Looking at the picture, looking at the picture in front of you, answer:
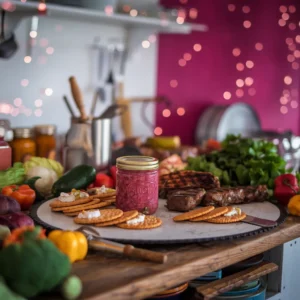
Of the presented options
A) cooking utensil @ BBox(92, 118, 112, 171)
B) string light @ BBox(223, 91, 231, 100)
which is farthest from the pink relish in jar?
string light @ BBox(223, 91, 231, 100)

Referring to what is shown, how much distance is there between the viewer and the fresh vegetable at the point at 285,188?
1.72 meters

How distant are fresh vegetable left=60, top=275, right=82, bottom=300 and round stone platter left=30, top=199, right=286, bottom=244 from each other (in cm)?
28

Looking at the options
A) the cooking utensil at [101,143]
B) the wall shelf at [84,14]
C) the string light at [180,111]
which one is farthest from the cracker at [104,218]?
the string light at [180,111]

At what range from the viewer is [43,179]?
1.79 meters

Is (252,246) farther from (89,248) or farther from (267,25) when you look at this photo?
(267,25)

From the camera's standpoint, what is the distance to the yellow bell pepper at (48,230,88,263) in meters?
1.12

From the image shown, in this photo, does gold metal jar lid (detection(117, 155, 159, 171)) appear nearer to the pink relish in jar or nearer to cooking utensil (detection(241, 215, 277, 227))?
the pink relish in jar

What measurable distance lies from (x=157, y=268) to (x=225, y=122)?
292 centimetres

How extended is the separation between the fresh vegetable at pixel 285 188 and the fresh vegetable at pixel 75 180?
57 cm

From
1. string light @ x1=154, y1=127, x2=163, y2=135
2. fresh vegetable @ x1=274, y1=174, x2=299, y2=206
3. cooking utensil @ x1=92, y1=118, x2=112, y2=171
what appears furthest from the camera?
string light @ x1=154, y1=127, x2=163, y2=135

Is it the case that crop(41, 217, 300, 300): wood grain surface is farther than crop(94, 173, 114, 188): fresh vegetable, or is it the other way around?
crop(94, 173, 114, 188): fresh vegetable

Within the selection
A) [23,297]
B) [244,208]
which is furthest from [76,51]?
[23,297]

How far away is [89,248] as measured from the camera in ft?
3.94

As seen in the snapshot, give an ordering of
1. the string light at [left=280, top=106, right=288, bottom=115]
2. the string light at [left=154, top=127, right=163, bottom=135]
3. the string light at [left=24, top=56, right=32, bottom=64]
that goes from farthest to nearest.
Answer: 1. the string light at [left=280, top=106, right=288, bottom=115]
2. the string light at [left=154, top=127, right=163, bottom=135]
3. the string light at [left=24, top=56, right=32, bottom=64]
